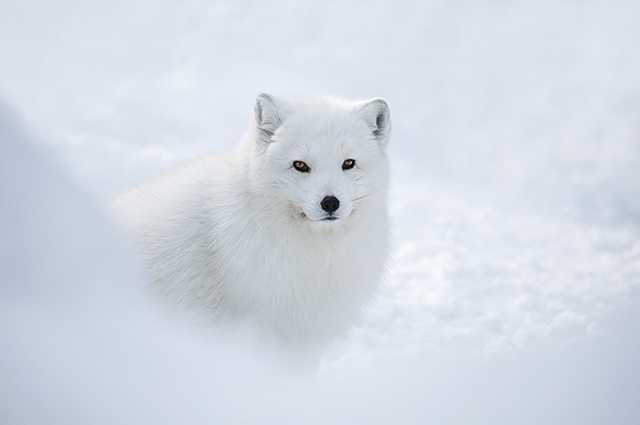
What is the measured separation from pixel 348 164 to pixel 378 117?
0.40m

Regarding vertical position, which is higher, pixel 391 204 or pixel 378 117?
pixel 391 204

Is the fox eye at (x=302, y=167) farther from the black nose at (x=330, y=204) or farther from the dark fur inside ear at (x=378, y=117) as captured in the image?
the dark fur inside ear at (x=378, y=117)

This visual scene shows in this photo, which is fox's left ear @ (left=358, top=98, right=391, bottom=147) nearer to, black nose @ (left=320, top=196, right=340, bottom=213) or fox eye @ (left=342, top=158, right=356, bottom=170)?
fox eye @ (left=342, top=158, right=356, bottom=170)

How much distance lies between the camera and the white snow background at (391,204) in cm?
286

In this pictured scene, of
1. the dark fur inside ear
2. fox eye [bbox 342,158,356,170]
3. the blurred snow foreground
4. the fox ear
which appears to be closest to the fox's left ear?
the dark fur inside ear

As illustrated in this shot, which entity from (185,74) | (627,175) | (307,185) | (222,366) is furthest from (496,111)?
(222,366)

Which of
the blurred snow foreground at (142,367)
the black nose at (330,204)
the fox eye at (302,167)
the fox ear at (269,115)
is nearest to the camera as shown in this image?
the blurred snow foreground at (142,367)

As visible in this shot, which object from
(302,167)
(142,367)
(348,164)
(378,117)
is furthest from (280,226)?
(142,367)

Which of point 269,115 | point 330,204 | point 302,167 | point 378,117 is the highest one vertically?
point 378,117

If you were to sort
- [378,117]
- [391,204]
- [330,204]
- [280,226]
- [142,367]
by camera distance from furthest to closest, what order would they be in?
[391,204]
[378,117]
[280,226]
[330,204]
[142,367]

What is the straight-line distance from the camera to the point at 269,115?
408 centimetres

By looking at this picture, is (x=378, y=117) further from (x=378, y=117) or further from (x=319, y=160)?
(x=319, y=160)

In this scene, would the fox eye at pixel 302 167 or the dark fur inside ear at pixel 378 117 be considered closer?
the fox eye at pixel 302 167

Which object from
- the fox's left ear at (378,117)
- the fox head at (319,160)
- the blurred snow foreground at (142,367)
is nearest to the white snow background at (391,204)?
the blurred snow foreground at (142,367)
